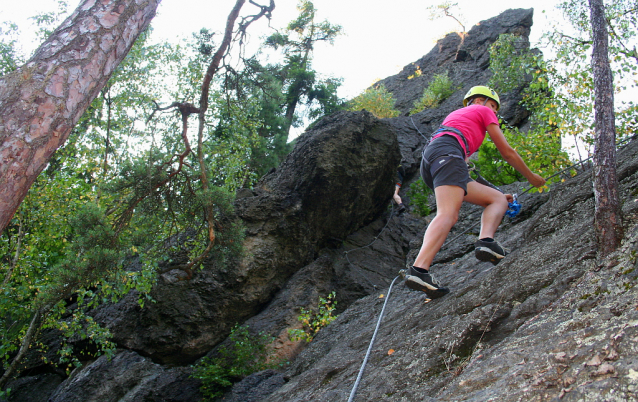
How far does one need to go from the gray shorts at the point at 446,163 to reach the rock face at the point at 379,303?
825mm

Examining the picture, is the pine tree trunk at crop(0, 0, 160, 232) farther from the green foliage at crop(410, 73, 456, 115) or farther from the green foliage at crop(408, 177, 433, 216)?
the green foliage at crop(410, 73, 456, 115)

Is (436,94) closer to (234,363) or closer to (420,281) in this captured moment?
(234,363)

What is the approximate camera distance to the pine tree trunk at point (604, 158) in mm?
2576

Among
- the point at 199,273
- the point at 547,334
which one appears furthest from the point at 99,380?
the point at 547,334

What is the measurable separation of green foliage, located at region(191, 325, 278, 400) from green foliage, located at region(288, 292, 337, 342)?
45cm

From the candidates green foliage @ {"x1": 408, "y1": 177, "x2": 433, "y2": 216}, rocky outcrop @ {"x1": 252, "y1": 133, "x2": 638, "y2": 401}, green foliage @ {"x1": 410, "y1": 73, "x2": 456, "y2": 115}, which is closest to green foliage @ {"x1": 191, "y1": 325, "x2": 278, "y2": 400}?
rocky outcrop @ {"x1": 252, "y1": 133, "x2": 638, "y2": 401}

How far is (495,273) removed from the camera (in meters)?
3.55

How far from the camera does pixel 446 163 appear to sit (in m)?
3.55

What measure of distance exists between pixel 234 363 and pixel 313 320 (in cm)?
160

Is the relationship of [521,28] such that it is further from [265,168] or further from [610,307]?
[610,307]

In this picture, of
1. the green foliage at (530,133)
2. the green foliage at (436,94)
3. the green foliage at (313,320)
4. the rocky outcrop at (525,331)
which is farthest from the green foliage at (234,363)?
the green foliage at (436,94)

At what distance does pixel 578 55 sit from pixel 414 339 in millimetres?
5724

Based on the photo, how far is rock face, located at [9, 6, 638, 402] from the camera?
6.73 feet

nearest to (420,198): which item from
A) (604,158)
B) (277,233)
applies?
(277,233)
